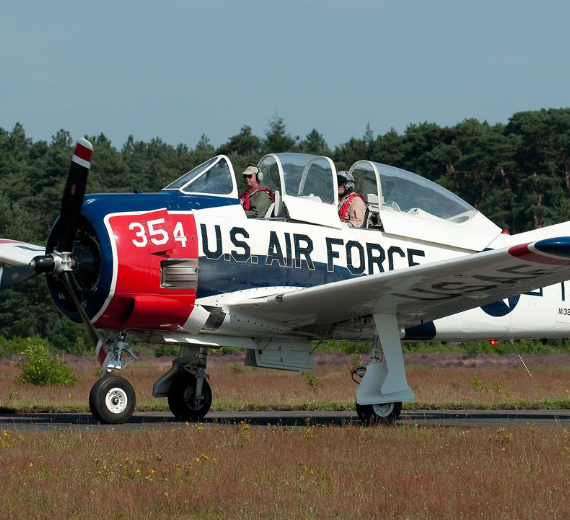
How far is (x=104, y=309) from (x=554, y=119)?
179 ft

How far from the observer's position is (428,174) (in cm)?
6656

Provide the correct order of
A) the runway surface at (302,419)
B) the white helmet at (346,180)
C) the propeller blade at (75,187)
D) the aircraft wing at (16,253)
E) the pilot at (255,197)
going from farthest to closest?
the aircraft wing at (16,253), the white helmet at (346,180), the pilot at (255,197), the runway surface at (302,419), the propeller blade at (75,187)

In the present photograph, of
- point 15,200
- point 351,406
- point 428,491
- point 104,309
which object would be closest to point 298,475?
point 428,491

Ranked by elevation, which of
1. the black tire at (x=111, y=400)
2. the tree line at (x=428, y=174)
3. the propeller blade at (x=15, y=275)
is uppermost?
the tree line at (x=428, y=174)

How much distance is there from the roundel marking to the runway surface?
5.02 ft

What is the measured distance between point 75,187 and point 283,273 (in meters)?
3.00

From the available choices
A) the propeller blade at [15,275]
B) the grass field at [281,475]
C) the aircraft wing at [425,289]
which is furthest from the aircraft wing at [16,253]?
the grass field at [281,475]

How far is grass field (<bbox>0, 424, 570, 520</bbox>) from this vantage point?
736 cm

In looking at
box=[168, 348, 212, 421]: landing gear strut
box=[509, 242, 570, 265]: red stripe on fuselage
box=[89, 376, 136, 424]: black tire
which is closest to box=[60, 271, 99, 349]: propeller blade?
box=[89, 376, 136, 424]: black tire

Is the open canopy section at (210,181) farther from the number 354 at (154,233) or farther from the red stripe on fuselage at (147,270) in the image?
the number 354 at (154,233)

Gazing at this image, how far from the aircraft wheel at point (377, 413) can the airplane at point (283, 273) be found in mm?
25

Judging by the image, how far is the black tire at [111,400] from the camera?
1241 cm

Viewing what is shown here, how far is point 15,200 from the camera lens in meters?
70.5

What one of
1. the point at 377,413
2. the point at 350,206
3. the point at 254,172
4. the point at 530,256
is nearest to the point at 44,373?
the point at 254,172
